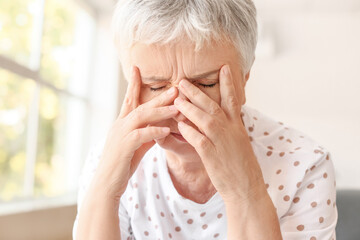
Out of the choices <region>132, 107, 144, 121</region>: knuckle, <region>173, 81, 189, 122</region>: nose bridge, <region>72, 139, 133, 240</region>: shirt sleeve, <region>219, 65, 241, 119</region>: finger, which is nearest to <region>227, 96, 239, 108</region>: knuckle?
<region>219, 65, 241, 119</region>: finger

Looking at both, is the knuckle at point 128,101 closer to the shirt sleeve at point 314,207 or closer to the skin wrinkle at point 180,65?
the skin wrinkle at point 180,65

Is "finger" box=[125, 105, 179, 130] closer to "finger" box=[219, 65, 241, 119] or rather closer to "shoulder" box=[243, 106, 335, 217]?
"finger" box=[219, 65, 241, 119]

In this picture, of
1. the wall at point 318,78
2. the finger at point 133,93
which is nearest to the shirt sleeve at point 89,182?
the finger at point 133,93

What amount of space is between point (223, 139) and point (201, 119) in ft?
0.24

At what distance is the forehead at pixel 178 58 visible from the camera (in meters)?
1.13

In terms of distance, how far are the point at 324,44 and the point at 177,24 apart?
11.3 ft

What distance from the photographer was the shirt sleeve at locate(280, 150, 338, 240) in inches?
47.8

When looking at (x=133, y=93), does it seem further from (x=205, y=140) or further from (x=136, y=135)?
(x=205, y=140)

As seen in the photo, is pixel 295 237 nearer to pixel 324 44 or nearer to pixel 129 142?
pixel 129 142

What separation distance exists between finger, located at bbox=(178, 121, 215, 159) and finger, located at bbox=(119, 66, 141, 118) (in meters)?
0.15

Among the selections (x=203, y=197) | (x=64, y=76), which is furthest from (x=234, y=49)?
(x=64, y=76)

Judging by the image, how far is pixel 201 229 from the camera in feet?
4.51

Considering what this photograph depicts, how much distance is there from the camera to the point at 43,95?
2838 millimetres

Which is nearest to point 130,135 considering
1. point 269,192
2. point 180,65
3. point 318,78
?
point 180,65
